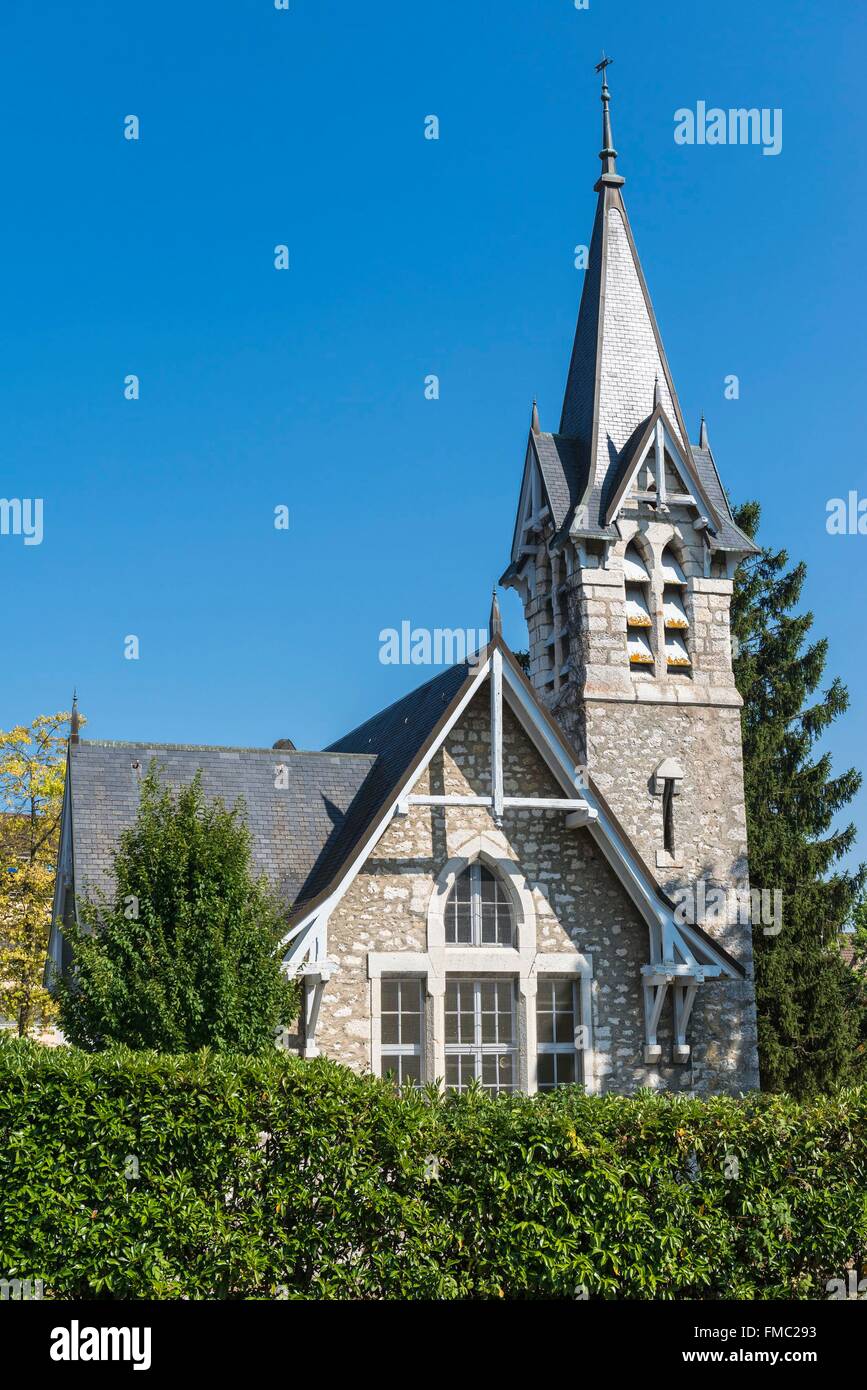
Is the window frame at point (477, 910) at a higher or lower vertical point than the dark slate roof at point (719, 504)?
lower

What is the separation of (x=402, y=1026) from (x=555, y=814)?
3669 millimetres

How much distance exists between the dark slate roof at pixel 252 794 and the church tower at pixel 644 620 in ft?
13.8

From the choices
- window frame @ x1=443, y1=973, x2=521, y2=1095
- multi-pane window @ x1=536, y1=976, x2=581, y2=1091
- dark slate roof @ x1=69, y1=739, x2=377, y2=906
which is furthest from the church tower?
window frame @ x1=443, y1=973, x2=521, y2=1095

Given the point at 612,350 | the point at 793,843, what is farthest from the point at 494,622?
the point at 793,843

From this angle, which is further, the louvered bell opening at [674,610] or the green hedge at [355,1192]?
the louvered bell opening at [674,610]

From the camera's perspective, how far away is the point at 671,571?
80.8ft

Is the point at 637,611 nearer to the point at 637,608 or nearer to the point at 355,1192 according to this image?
the point at 637,608

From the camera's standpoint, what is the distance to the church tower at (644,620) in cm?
2350

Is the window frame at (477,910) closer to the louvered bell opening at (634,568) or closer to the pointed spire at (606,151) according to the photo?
the louvered bell opening at (634,568)

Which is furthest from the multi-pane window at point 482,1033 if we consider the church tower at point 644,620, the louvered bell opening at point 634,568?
the louvered bell opening at point 634,568

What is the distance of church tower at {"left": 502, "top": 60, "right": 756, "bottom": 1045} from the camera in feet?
77.1

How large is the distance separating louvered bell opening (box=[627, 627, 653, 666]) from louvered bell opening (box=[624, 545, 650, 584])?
842 millimetres

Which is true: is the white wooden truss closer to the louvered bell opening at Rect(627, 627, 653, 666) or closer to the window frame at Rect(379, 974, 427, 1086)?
the window frame at Rect(379, 974, 427, 1086)

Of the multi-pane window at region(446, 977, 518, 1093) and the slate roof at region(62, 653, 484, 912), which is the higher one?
the slate roof at region(62, 653, 484, 912)
